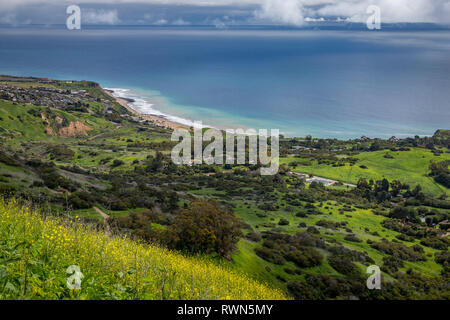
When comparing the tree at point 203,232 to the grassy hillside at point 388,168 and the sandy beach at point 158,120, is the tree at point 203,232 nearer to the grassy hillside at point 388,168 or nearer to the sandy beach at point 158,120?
the grassy hillside at point 388,168

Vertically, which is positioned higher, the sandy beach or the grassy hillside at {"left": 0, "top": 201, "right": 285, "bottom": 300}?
the grassy hillside at {"left": 0, "top": 201, "right": 285, "bottom": 300}

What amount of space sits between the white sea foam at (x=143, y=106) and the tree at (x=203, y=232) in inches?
2662

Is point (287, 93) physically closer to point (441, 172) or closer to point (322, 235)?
point (441, 172)

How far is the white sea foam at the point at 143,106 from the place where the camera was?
91.7 m

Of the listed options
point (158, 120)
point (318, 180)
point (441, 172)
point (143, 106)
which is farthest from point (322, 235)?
point (143, 106)

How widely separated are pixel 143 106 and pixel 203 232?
3748 inches

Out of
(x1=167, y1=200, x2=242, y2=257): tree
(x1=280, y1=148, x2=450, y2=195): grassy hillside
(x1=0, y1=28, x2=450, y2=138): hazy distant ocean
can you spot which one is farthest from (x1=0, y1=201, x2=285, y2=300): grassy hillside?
(x1=0, y1=28, x2=450, y2=138): hazy distant ocean

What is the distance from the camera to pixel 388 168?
72.6 m

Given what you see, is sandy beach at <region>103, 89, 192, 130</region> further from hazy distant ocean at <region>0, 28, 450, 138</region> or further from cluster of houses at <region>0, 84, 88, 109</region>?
cluster of houses at <region>0, 84, 88, 109</region>

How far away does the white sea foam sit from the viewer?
91.7 meters

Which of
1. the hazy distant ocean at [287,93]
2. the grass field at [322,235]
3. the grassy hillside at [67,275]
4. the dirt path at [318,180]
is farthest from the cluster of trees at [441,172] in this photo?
the grassy hillside at [67,275]

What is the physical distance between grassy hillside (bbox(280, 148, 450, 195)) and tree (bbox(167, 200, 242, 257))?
50495mm
